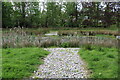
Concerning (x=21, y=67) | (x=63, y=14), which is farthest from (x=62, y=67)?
(x=63, y=14)

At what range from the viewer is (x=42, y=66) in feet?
11.6

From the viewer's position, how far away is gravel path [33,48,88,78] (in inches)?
119

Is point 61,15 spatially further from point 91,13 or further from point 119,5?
point 119,5

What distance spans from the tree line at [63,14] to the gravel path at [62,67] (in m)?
15.9

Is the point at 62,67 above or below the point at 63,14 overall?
below

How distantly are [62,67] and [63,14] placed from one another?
18.1 metres

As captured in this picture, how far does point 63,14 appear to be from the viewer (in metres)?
21.0

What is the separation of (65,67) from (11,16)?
17814 mm

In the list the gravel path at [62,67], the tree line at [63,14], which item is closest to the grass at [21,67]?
the gravel path at [62,67]

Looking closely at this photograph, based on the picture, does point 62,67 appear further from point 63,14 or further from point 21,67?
point 63,14

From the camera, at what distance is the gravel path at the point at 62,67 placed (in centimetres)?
303

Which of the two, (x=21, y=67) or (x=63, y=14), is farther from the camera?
(x=63, y=14)

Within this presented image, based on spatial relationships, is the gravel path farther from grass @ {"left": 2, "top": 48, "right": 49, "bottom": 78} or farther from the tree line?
the tree line

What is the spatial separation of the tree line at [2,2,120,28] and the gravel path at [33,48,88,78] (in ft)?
52.1
